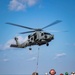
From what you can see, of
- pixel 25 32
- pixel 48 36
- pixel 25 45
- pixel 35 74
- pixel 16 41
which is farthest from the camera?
pixel 16 41

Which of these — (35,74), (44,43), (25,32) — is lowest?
(35,74)

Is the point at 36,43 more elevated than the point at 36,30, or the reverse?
the point at 36,30

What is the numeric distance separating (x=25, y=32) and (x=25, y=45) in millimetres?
3733

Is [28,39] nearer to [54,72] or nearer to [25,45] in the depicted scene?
[25,45]

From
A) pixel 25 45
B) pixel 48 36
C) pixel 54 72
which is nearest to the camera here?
pixel 54 72

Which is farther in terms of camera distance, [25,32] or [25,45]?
[25,45]

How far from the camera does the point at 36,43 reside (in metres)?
40.2

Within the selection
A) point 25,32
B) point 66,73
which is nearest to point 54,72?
point 66,73

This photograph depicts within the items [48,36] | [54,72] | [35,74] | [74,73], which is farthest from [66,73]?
[48,36]

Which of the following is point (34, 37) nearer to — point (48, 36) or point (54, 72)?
point (48, 36)

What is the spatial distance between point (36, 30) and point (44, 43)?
3529mm

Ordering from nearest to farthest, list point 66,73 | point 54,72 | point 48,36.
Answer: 1. point 54,72
2. point 66,73
3. point 48,36

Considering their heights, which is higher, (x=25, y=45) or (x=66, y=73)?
(x=25, y=45)

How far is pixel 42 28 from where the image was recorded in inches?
1652
